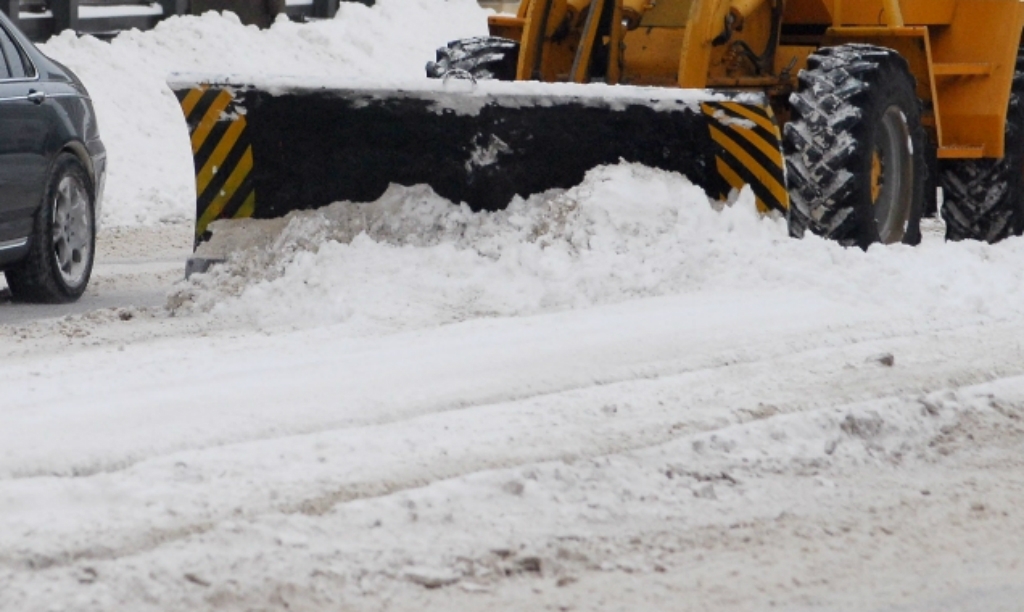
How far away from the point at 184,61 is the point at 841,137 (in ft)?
36.5

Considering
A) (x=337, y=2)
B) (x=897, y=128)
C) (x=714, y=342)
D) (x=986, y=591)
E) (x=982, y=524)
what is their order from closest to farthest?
1. (x=986, y=591)
2. (x=982, y=524)
3. (x=714, y=342)
4. (x=897, y=128)
5. (x=337, y=2)

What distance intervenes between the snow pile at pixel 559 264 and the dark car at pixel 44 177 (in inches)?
41.8

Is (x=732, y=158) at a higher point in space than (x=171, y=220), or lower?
higher

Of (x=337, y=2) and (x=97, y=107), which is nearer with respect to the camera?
(x=97, y=107)

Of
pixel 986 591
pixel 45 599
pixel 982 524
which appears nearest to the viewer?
pixel 45 599

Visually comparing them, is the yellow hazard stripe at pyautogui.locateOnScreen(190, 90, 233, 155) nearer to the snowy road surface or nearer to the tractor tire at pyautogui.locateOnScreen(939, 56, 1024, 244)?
the snowy road surface

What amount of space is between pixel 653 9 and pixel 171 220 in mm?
4886

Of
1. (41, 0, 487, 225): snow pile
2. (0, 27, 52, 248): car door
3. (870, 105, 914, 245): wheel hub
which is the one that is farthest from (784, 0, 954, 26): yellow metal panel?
(0, 27, 52, 248): car door

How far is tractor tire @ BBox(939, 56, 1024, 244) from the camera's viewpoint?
11562 millimetres

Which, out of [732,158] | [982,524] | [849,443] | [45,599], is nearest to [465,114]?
[732,158]

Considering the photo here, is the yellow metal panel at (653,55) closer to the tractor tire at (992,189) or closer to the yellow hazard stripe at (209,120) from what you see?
the yellow hazard stripe at (209,120)

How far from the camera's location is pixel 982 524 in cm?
523

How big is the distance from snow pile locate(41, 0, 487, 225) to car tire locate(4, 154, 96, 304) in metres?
2.18

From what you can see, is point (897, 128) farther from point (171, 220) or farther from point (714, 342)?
point (171, 220)
